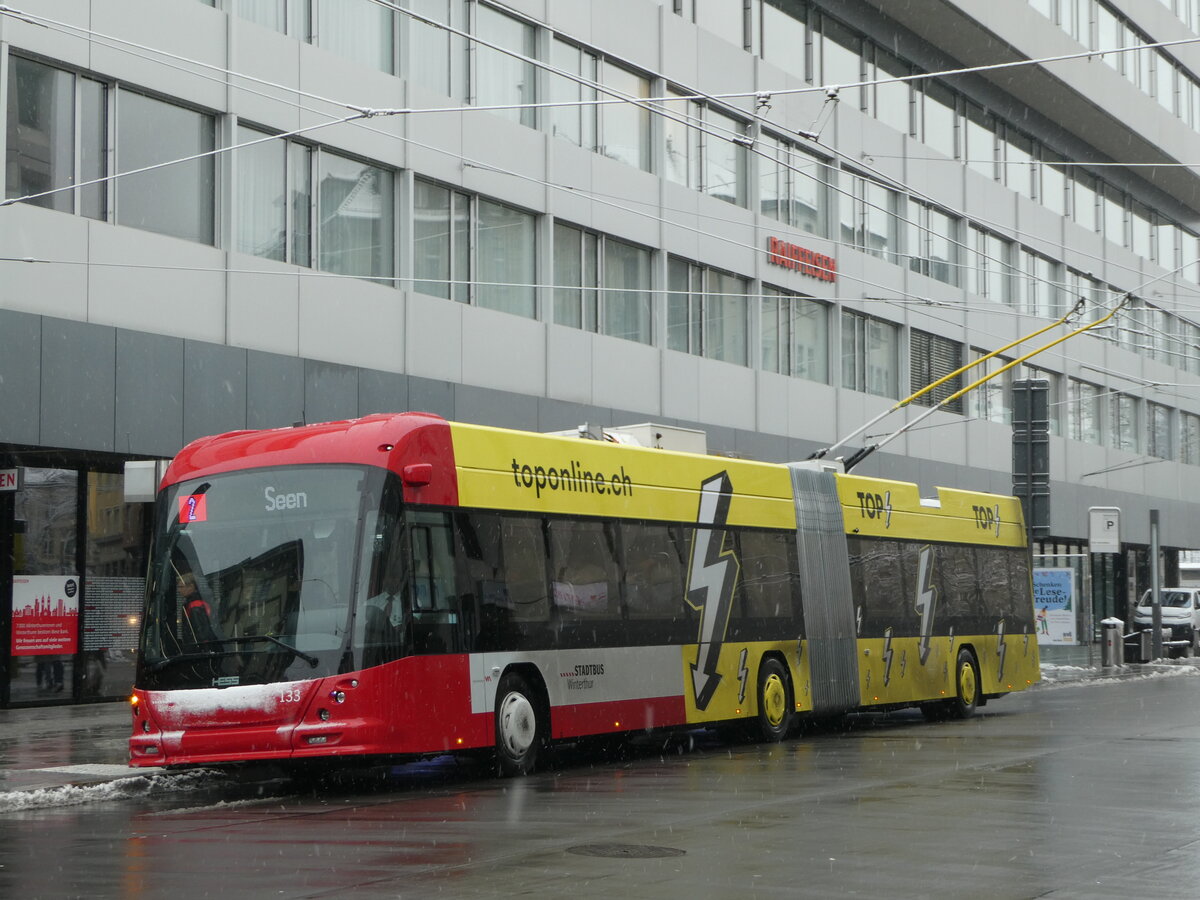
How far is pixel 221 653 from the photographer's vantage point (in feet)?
44.7

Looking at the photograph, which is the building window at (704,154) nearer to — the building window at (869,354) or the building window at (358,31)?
the building window at (869,354)

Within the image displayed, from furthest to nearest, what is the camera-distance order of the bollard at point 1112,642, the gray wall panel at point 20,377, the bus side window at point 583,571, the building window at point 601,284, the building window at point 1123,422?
the building window at point 1123,422
the bollard at point 1112,642
the building window at point 601,284
the gray wall panel at point 20,377
the bus side window at point 583,571

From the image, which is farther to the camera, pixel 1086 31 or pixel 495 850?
pixel 1086 31

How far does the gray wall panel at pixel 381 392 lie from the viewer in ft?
85.0

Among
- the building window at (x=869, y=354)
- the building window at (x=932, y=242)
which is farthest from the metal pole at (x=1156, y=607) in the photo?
the building window at (x=932, y=242)

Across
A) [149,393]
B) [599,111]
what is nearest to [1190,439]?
[599,111]

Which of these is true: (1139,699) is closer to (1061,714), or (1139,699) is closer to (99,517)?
(1061,714)

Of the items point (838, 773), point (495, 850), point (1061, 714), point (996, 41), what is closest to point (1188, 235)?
point (996, 41)

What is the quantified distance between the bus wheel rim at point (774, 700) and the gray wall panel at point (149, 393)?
8.59m

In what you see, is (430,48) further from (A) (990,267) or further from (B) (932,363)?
(A) (990,267)

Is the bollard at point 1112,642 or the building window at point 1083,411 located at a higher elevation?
the building window at point 1083,411

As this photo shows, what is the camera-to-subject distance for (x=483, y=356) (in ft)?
94.1

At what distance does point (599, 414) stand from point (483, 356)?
137 inches

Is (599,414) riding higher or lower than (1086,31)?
lower
